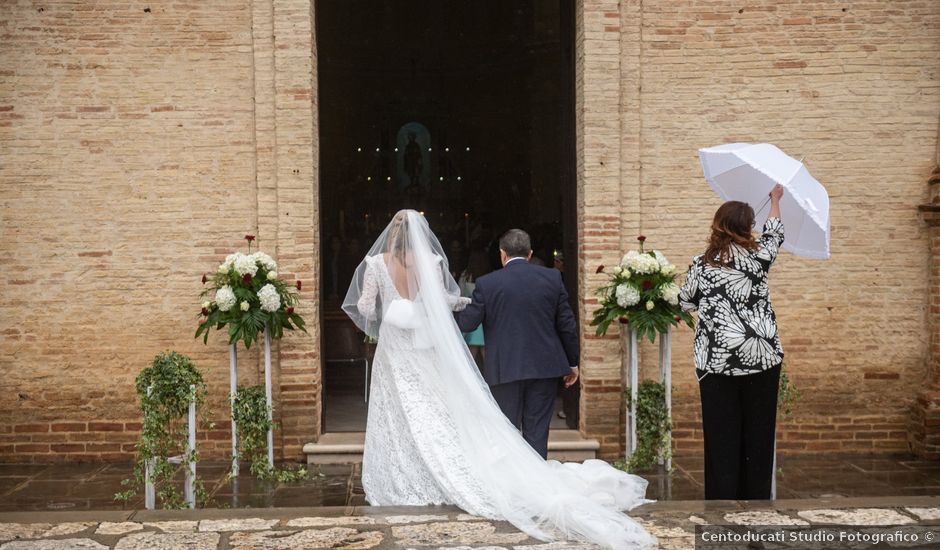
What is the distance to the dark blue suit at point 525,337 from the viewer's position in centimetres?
623

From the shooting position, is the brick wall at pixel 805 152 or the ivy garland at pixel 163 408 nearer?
the ivy garland at pixel 163 408

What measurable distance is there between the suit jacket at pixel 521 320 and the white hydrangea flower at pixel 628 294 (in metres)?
1.16

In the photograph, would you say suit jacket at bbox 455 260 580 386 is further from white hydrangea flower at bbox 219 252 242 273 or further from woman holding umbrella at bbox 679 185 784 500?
white hydrangea flower at bbox 219 252 242 273

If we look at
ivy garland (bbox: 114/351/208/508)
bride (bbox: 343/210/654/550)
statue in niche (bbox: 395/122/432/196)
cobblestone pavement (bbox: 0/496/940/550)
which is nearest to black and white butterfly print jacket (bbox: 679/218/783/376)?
cobblestone pavement (bbox: 0/496/940/550)

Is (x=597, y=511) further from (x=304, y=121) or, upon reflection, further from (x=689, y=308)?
(x=304, y=121)

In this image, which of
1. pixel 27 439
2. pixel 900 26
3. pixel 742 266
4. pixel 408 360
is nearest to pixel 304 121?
pixel 408 360

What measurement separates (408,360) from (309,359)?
2136 mm

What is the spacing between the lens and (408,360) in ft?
20.5

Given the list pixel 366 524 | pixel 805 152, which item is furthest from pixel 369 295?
pixel 805 152

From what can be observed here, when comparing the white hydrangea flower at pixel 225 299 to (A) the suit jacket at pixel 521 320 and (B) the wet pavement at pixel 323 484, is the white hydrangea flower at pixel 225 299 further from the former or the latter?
(A) the suit jacket at pixel 521 320

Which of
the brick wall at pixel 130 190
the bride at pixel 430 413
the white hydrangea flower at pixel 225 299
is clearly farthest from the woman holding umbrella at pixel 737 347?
the brick wall at pixel 130 190

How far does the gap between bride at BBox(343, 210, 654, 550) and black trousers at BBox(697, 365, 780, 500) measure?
52 cm

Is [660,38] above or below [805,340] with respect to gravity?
above

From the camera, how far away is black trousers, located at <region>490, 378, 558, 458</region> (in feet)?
20.7
